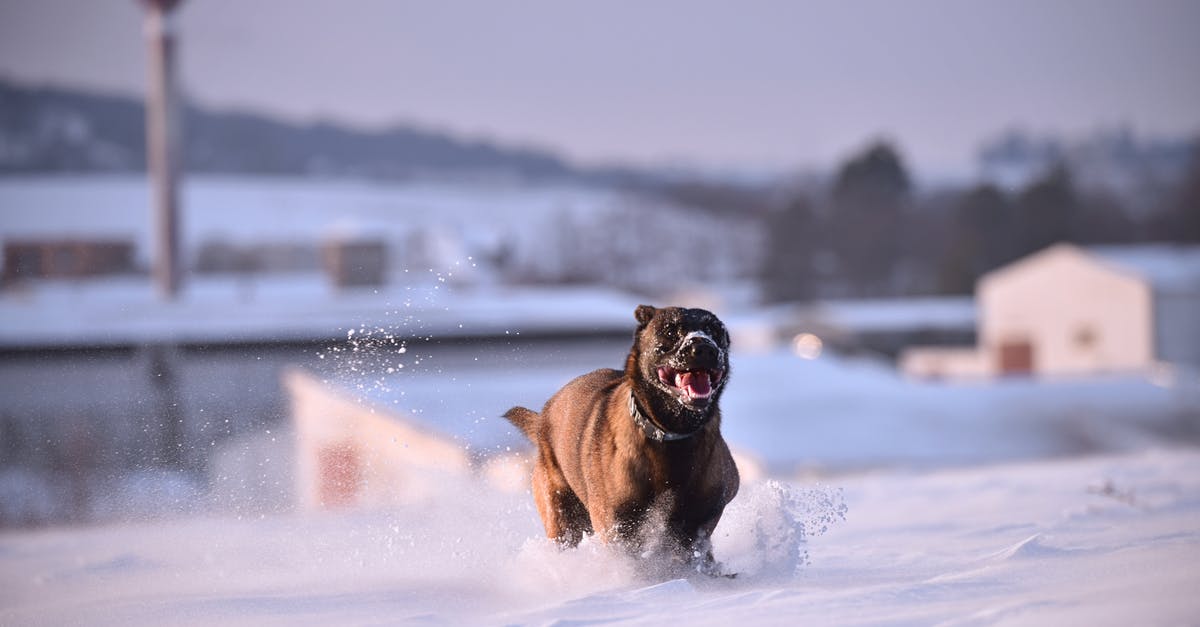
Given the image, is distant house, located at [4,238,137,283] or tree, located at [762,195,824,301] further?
tree, located at [762,195,824,301]

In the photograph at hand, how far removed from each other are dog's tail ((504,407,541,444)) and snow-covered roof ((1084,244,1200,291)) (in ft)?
124

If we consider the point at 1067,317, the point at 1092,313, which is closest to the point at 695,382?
the point at 1092,313

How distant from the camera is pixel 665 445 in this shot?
4.16 meters

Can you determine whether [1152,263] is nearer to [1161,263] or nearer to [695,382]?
[1161,263]

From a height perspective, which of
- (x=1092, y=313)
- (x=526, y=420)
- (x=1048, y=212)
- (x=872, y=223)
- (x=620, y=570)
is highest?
(x=872, y=223)

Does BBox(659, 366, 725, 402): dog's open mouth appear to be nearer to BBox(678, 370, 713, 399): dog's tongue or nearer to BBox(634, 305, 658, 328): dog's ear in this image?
BBox(678, 370, 713, 399): dog's tongue

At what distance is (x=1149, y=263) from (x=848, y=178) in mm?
24906

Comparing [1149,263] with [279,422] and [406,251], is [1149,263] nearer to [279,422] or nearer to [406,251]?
[406,251]

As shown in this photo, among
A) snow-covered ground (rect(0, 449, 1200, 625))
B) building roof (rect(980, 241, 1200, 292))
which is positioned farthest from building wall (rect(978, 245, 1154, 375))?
snow-covered ground (rect(0, 449, 1200, 625))

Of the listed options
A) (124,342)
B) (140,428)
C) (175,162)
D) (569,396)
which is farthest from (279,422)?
(175,162)

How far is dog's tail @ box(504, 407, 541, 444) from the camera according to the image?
5196mm

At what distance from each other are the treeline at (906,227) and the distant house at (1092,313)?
12178mm

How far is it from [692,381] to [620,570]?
2.60ft

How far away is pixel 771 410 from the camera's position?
26.9m
